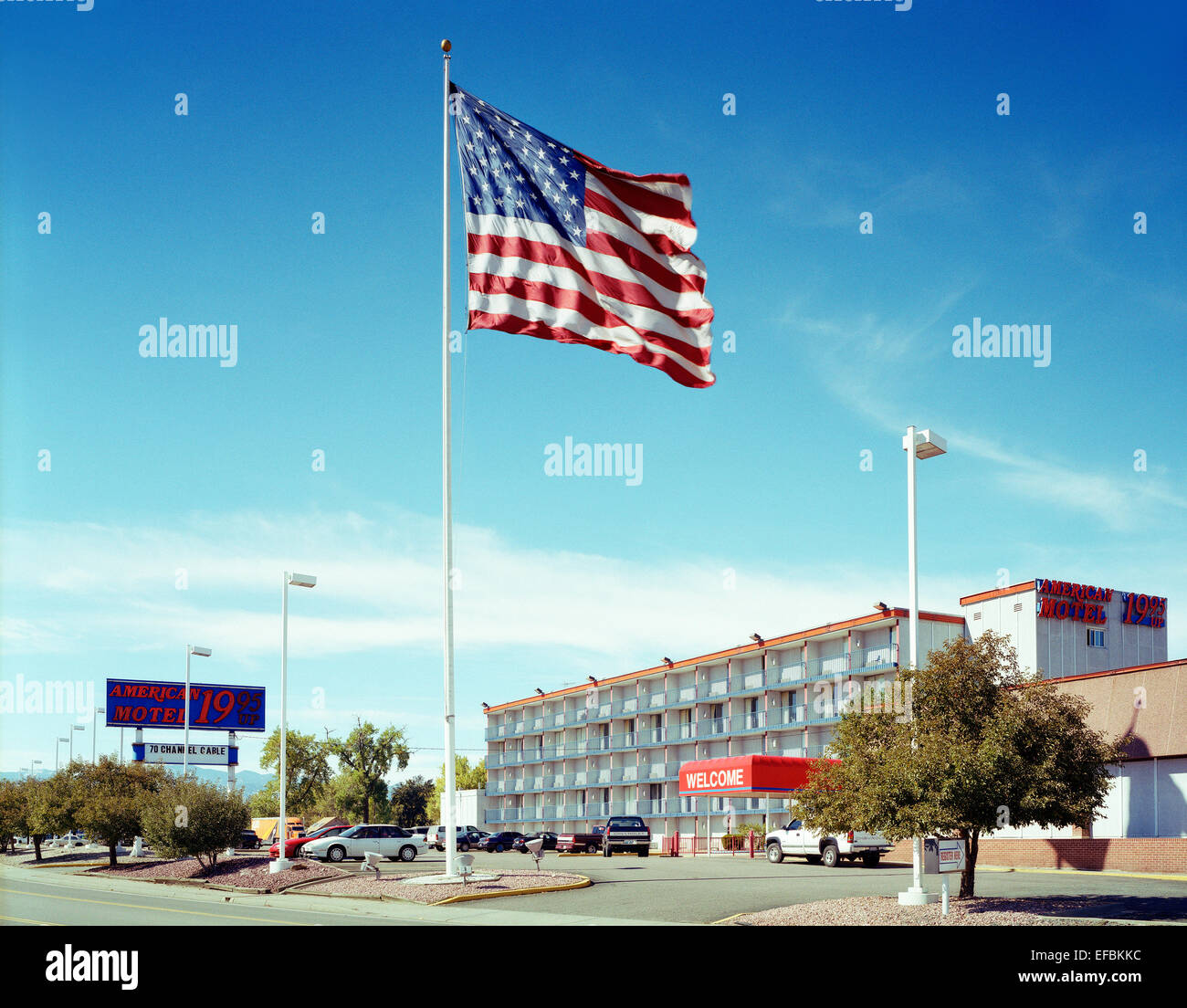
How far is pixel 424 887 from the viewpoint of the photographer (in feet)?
79.0

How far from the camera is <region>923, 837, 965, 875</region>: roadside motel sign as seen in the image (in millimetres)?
18125

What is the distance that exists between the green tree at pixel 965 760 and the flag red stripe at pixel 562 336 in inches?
285

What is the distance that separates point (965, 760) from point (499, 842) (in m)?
48.9

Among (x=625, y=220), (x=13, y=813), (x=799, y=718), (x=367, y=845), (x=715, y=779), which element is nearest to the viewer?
(x=625, y=220)

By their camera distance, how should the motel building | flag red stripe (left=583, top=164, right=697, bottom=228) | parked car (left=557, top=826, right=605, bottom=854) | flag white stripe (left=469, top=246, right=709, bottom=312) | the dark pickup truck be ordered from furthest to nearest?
parked car (left=557, top=826, right=605, bottom=854), the dark pickup truck, the motel building, flag red stripe (left=583, top=164, right=697, bottom=228), flag white stripe (left=469, top=246, right=709, bottom=312)

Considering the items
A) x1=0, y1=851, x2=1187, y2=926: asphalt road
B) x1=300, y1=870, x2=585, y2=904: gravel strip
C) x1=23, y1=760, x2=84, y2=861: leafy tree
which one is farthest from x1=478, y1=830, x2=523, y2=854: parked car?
x1=300, y1=870, x2=585, y2=904: gravel strip

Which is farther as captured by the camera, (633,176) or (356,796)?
(356,796)

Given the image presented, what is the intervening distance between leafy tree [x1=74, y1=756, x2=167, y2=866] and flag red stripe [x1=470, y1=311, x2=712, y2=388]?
98.8 ft

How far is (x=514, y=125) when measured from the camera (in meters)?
21.5

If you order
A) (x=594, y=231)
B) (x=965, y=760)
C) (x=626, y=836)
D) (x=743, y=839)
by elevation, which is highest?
(x=594, y=231)

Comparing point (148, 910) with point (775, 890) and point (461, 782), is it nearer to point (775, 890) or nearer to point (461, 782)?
point (775, 890)

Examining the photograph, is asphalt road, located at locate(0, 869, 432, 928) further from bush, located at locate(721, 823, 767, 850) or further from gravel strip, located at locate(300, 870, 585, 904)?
bush, located at locate(721, 823, 767, 850)

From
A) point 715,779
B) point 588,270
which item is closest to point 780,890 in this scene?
point 588,270

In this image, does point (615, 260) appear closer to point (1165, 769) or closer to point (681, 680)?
point (1165, 769)
